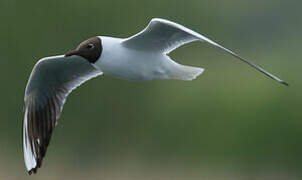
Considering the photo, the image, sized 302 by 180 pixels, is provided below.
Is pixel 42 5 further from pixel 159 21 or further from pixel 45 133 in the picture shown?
pixel 159 21

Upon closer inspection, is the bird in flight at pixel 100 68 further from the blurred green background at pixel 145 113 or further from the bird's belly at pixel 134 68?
the blurred green background at pixel 145 113

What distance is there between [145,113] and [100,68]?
634 centimetres

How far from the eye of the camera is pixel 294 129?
901 cm

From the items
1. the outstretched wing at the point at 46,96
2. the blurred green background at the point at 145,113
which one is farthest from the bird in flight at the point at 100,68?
the blurred green background at the point at 145,113

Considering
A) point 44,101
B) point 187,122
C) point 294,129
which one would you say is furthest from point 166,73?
point 187,122

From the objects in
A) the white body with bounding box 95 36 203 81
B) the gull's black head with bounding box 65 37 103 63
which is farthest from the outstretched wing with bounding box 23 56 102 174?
the white body with bounding box 95 36 203 81

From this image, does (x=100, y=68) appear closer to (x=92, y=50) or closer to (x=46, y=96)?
(x=92, y=50)

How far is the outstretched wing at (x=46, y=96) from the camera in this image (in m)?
4.66

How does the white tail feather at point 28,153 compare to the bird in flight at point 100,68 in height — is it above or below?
below

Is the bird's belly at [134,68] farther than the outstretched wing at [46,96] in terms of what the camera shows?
No

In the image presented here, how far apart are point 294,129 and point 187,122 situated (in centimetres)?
174

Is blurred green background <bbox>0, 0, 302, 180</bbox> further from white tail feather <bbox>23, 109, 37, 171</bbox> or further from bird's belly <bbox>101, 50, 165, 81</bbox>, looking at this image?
bird's belly <bbox>101, 50, 165, 81</bbox>

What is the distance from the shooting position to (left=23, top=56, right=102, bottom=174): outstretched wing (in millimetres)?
4660

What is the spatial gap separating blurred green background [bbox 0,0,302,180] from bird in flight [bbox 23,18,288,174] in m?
2.51
